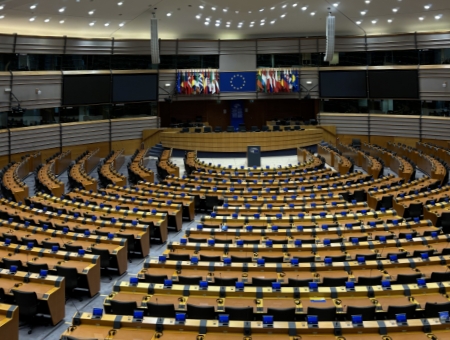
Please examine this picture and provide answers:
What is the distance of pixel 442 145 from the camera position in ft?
110

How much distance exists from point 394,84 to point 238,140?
455 inches

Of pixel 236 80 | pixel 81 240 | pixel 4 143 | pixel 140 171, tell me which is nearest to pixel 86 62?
pixel 4 143

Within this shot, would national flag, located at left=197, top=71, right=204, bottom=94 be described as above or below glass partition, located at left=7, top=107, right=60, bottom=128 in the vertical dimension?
above

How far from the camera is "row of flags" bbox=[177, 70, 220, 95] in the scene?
120 feet

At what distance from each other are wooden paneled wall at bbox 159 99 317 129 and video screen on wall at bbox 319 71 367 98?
113 inches

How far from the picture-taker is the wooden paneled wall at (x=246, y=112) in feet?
130

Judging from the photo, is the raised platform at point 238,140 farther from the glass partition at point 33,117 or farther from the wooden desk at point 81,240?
the wooden desk at point 81,240

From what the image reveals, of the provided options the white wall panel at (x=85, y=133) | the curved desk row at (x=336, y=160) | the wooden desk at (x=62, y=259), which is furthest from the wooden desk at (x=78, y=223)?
the white wall panel at (x=85, y=133)

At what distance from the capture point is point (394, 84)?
34812 mm

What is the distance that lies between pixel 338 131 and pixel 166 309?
97.4ft

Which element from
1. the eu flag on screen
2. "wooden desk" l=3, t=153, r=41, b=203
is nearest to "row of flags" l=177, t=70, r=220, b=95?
the eu flag on screen

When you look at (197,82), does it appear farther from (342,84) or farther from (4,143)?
(4,143)

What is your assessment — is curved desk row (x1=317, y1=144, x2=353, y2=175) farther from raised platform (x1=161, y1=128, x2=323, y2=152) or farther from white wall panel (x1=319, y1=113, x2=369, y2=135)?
white wall panel (x1=319, y1=113, x2=369, y2=135)

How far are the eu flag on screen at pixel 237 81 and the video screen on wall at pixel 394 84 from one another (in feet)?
28.0
